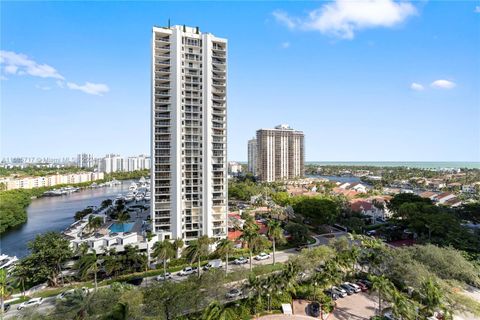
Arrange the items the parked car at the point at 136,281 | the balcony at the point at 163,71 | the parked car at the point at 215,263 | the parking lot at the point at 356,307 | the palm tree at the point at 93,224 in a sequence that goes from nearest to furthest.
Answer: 1. the parking lot at the point at 356,307
2. the parked car at the point at 136,281
3. the parked car at the point at 215,263
4. the balcony at the point at 163,71
5. the palm tree at the point at 93,224

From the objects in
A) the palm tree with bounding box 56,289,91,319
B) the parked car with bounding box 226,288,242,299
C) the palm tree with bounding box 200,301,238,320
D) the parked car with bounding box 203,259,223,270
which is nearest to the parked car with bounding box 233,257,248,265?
the parked car with bounding box 203,259,223,270

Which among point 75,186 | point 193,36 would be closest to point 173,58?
point 193,36

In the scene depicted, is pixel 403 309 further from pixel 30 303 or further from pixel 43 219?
pixel 43 219

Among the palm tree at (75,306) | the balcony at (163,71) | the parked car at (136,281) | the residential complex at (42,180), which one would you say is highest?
the balcony at (163,71)

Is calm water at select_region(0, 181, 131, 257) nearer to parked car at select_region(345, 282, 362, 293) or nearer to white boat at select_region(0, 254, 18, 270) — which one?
white boat at select_region(0, 254, 18, 270)

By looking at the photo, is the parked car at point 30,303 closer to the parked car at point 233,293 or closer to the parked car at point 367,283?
the parked car at point 233,293

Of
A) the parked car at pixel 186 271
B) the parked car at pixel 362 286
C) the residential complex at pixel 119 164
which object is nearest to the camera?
the parked car at pixel 362 286

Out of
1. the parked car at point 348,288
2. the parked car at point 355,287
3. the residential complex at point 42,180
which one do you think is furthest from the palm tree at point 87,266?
the residential complex at point 42,180

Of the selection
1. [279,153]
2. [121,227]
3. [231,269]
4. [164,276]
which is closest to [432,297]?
[231,269]
